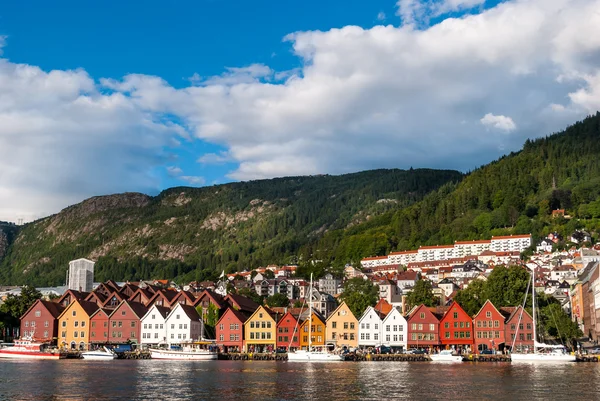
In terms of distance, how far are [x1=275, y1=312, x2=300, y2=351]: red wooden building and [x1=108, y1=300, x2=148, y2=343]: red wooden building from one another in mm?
25925

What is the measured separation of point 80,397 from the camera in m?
57.6

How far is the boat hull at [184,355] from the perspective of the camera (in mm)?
116000

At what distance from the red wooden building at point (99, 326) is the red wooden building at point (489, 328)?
66.1 metres

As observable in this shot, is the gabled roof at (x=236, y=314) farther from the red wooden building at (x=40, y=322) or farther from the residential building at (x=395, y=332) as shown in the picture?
the red wooden building at (x=40, y=322)

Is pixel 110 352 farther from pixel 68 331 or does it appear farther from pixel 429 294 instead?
pixel 429 294

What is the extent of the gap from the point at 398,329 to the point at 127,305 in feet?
163

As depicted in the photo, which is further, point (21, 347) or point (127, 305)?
point (127, 305)

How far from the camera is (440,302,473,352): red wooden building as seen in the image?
5064 inches

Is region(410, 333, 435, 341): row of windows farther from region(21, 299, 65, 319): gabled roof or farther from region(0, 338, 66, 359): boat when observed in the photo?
region(21, 299, 65, 319): gabled roof

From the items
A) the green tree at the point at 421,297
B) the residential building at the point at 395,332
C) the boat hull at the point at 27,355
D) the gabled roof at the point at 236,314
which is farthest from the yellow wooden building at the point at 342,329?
the boat hull at the point at 27,355

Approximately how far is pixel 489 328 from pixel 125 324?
65.0 m

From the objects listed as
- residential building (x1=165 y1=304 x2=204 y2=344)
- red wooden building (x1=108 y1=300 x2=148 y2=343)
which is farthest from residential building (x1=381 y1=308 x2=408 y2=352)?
red wooden building (x1=108 y1=300 x2=148 y2=343)

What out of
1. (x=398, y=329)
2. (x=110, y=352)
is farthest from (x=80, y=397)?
(x=398, y=329)

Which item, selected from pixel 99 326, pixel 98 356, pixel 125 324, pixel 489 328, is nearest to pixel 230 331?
pixel 125 324
